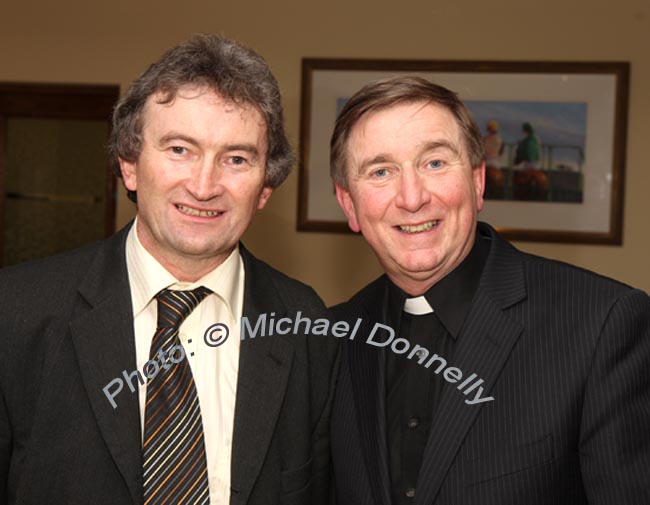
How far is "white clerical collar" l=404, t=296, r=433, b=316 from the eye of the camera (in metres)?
1.70

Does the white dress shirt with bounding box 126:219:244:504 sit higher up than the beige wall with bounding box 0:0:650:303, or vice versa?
the beige wall with bounding box 0:0:650:303

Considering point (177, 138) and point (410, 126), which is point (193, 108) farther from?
point (410, 126)

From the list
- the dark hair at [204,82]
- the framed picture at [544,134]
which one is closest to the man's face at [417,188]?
the dark hair at [204,82]

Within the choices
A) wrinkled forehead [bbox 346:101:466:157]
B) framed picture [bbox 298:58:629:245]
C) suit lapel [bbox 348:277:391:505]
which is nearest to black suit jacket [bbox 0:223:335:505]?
suit lapel [bbox 348:277:391:505]

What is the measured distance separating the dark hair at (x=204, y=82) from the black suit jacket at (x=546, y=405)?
647 millimetres

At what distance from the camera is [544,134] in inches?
149

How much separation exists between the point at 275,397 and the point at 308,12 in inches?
113

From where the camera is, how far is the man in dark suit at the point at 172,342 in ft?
4.76

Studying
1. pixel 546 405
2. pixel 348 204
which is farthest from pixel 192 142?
pixel 546 405

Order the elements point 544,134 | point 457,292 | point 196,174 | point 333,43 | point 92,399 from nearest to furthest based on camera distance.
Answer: point 92,399
point 196,174
point 457,292
point 544,134
point 333,43

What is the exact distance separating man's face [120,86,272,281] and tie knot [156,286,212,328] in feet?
0.19

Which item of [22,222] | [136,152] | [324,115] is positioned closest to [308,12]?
[324,115]

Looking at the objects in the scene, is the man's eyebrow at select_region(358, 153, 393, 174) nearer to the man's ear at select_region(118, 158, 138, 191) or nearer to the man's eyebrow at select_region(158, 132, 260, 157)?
the man's eyebrow at select_region(158, 132, 260, 157)

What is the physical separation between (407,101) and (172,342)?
75 cm
